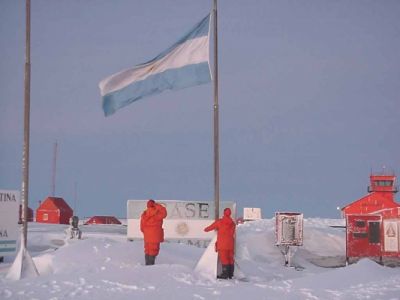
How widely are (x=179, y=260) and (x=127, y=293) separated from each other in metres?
5.61

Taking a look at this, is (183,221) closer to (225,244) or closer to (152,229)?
(152,229)

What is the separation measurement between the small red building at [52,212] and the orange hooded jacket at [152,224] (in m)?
41.1

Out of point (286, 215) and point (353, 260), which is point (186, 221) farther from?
point (353, 260)

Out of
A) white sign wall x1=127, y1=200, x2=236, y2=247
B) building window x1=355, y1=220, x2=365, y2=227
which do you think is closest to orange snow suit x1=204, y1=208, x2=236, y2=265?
building window x1=355, y1=220, x2=365, y2=227

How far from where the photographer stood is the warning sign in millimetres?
23625

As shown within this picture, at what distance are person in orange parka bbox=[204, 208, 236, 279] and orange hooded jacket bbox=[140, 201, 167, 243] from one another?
1382mm

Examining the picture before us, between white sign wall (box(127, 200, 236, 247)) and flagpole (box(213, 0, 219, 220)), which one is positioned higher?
flagpole (box(213, 0, 219, 220))

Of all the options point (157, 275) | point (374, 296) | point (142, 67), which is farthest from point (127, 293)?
point (142, 67)

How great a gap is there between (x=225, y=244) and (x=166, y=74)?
4.66 meters

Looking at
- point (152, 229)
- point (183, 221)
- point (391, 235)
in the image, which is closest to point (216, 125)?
point (152, 229)

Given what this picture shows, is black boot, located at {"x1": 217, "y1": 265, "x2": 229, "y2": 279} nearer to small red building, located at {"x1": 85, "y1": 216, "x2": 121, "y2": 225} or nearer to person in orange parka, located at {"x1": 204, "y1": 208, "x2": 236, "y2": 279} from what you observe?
person in orange parka, located at {"x1": 204, "y1": 208, "x2": 236, "y2": 279}

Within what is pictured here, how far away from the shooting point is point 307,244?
92.2 feet

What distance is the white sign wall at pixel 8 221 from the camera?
67.9 ft

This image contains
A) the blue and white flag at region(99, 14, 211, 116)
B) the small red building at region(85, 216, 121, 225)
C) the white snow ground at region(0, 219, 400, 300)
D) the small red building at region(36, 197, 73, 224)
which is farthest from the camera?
the small red building at region(85, 216, 121, 225)
